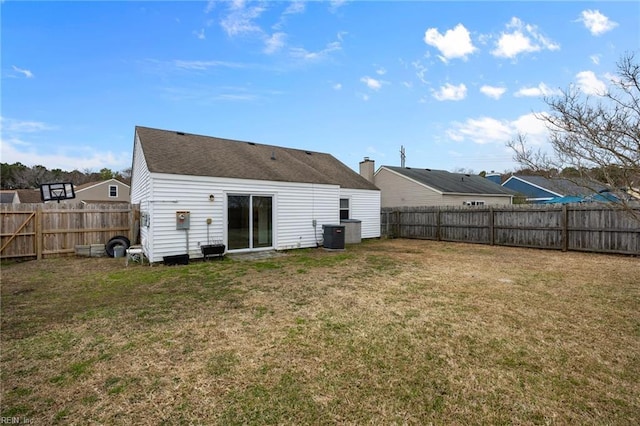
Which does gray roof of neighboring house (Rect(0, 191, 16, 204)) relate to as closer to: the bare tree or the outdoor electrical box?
the outdoor electrical box

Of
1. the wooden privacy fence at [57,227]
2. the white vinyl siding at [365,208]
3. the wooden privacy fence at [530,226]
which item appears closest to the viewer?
the wooden privacy fence at [57,227]

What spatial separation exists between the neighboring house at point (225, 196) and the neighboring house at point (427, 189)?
7.42 metres

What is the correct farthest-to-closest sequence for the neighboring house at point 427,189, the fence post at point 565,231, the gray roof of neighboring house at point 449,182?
the gray roof of neighboring house at point 449,182
the neighboring house at point 427,189
the fence post at point 565,231

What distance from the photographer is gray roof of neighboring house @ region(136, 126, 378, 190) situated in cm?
980

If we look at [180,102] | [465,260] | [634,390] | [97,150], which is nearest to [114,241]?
[180,102]

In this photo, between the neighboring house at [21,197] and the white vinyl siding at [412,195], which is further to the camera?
the neighboring house at [21,197]

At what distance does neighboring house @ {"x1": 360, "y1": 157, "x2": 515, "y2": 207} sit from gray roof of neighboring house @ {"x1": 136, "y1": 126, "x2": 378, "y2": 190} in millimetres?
5658

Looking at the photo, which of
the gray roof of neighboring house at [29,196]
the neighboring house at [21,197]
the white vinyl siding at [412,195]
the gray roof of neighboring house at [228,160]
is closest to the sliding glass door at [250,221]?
the gray roof of neighboring house at [228,160]

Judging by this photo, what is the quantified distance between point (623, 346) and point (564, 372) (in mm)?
1220

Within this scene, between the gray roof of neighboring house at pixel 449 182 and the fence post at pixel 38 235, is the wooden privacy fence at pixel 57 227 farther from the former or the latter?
the gray roof of neighboring house at pixel 449 182

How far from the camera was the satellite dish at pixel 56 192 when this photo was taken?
12.4 m

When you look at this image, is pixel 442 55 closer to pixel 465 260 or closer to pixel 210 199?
pixel 465 260

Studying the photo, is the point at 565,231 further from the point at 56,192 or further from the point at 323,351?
the point at 56,192

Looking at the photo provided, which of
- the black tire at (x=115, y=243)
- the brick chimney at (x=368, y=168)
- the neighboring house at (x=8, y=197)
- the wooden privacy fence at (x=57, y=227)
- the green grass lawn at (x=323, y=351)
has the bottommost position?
the green grass lawn at (x=323, y=351)
